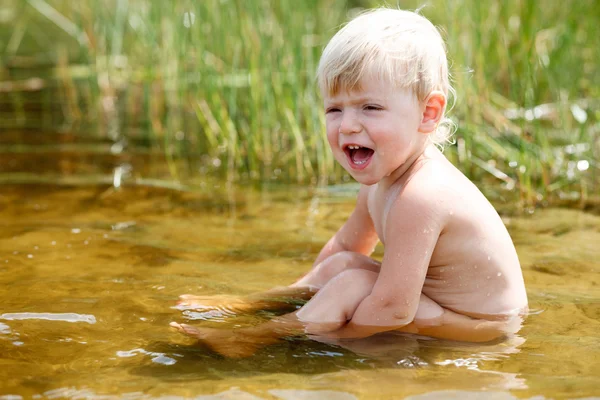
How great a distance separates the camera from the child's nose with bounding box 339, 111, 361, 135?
2.18 m

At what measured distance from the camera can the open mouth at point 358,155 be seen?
2242 mm

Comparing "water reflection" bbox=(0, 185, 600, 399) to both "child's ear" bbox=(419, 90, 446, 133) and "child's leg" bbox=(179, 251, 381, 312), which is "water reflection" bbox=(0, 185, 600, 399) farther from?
"child's ear" bbox=(419, 90, 446, 133)

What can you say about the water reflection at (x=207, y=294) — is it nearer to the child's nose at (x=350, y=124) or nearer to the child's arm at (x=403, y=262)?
the child's arm at (x=403, y=262)

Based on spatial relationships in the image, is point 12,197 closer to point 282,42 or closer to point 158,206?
point 158,206

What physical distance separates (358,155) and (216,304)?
60cm

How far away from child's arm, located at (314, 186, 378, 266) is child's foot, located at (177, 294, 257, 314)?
0.33 m

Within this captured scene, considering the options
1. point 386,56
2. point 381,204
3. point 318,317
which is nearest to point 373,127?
point 386,56

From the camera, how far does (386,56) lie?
215 cm

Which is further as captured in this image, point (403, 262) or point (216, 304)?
point (216, 304)

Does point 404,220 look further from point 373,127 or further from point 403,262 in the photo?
point 373,127

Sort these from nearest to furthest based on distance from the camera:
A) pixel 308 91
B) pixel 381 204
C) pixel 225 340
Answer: pixel 225 340 → pixel 381 204 → pixel 308 91

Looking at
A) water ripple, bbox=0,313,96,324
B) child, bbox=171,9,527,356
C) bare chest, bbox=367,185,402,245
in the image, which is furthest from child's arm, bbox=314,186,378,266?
water ripple, bbox=0,313,96,324

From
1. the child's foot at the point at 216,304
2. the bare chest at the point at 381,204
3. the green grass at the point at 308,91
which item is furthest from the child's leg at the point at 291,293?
the green grass at the point at 308,91

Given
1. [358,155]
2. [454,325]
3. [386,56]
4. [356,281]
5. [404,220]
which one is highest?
[386,56]
